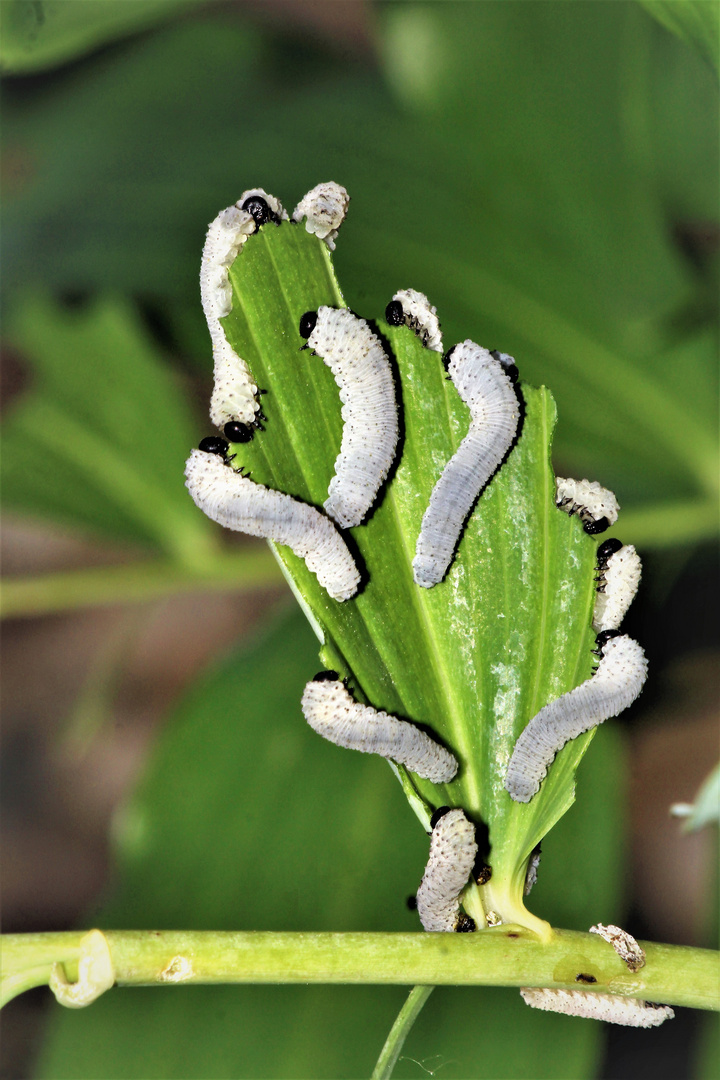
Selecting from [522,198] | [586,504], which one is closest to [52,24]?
[586,504]

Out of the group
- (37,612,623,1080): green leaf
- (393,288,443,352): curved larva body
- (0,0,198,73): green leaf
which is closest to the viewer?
(393,288,443,352): curved larva body

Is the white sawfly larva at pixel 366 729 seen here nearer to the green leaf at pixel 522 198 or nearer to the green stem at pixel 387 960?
the green stem at pixel 387 960

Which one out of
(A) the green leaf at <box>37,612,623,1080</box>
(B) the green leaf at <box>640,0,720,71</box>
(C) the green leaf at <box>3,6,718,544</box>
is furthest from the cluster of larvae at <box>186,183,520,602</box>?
(C) the green leaf at <box>3,6,718,544</box>

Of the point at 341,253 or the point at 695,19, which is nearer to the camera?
the point at 695,19

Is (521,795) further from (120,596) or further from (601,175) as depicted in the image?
(601,175)

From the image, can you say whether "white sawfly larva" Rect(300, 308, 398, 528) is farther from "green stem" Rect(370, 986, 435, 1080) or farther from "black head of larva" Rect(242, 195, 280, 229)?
"green stem" Rect(370, 986, 435, 1080)

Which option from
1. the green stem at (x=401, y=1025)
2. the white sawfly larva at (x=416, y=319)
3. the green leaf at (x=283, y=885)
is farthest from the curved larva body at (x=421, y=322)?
the green leaf at (x=283, y=885)

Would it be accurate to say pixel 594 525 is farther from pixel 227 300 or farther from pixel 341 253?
pixel 341 253
